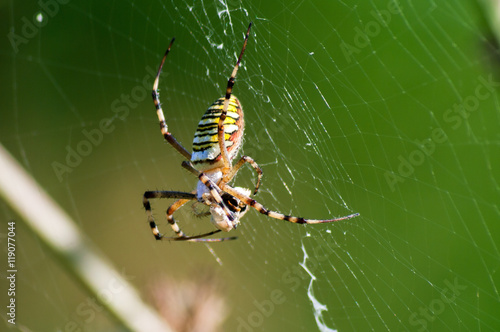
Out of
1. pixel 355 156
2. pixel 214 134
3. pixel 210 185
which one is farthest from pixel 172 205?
pixel 355 156

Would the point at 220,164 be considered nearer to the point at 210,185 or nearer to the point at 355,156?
the point at 210,185

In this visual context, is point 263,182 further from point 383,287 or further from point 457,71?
point 457,71

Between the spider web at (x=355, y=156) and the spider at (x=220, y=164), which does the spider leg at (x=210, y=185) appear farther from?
the spider web at (x=355, y=156)

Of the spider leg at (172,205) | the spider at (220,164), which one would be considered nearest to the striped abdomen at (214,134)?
the spider at (220,164)

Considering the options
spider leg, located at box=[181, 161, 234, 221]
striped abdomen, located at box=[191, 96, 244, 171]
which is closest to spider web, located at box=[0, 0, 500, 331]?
striped abdomen, located at box=[191, 96, 244, 171]

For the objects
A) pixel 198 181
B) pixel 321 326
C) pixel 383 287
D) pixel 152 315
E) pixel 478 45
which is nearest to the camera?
pixel 478 45

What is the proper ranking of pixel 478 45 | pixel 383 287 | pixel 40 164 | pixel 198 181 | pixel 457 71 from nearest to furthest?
pixel 478 45, pixel 457 71, pixel 198 181, pixel 383 287, pixel 40 164

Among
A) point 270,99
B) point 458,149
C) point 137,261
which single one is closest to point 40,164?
point 137,261
